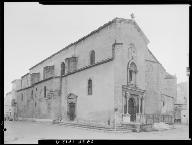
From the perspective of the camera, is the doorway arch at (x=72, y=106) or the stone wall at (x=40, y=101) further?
the stone wall at (x=40, y=101)

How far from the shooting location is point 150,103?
1433 centimetres

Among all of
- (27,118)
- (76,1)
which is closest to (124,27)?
(76,1)

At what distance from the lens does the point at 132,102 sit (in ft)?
47.4

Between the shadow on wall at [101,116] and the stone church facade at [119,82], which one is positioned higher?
the stone church facade at [119,82]

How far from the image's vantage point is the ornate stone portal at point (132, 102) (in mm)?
13859

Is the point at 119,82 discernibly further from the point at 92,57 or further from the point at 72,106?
the point at 72,106

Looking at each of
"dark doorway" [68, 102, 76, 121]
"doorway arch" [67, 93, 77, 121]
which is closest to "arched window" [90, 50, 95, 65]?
"doorway arch" [67, 93, 77, 121]

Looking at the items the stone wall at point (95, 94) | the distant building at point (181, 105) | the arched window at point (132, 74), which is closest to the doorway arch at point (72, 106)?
the stone wall at point (95, 94)

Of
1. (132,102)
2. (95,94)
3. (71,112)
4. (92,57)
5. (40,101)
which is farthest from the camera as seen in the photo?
(40,101)

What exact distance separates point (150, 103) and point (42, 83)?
375 inches

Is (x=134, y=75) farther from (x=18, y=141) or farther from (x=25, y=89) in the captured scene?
(x=25, y=89)

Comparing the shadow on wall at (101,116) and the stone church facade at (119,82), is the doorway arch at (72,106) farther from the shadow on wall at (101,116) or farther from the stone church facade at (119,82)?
the shadow on wall at (101,116)

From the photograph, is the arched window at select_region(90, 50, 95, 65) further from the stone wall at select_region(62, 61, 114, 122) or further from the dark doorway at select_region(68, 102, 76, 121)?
the dark doorway at select_region(68, 102, 76, 121)

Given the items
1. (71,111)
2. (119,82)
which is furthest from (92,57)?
(71,111)
